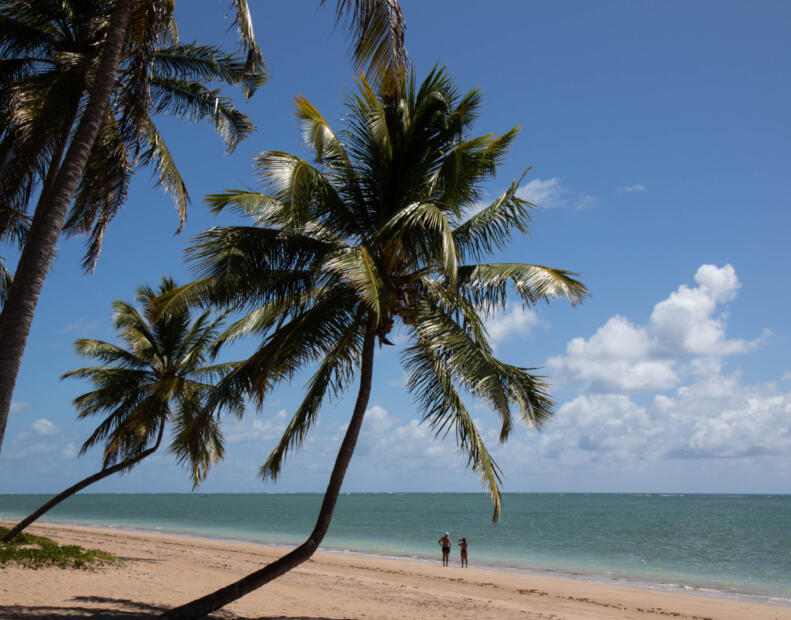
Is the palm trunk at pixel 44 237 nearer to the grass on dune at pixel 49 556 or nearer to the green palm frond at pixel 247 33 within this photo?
the green palm frond at pixel 247 33

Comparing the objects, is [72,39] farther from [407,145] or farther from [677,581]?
[677,581]

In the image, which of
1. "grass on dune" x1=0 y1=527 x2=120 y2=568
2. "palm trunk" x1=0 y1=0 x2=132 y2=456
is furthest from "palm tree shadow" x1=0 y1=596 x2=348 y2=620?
"palm trunk" x1=0 y1=0 x2=132 y2=456

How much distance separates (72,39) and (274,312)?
4754 mm

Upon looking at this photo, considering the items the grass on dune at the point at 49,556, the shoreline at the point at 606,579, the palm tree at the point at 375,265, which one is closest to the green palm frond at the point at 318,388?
the palm tree at the point at 375,265

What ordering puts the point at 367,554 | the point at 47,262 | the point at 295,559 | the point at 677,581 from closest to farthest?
the point at 47,262, the point at 295,559, the point at 677,581, the point at 367,554

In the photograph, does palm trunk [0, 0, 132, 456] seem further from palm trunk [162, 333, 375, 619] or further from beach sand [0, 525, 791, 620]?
beach sand [0, 525, 791, 620]

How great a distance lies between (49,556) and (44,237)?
8166mm

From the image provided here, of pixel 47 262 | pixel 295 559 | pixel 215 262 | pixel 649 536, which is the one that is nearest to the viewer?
pixel 47 262

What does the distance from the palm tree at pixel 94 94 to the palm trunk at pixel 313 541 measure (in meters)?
3.66

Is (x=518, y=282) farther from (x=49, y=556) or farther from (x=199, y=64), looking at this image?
(x=49, y=556)

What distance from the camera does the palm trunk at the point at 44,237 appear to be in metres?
5.33

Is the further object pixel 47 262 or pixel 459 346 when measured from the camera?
pixel 459 346

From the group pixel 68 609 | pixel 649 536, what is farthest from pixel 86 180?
pixel 649 536

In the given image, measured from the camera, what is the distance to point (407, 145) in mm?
8172
